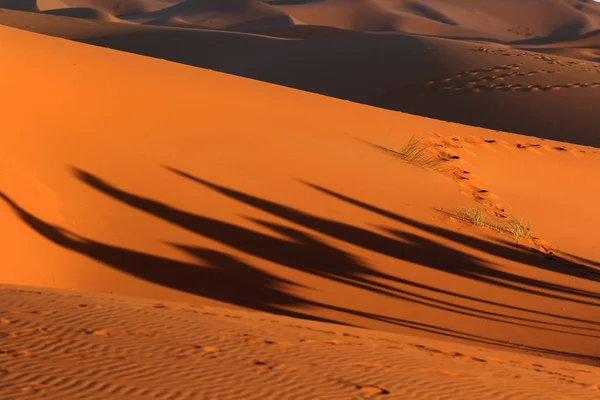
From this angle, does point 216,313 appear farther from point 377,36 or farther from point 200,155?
point 377,36

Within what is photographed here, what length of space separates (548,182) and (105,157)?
7.38 meters

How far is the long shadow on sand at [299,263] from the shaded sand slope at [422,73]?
18.6 metres

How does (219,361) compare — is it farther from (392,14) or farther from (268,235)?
(392,14)

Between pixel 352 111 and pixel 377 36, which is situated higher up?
pixel 377 36

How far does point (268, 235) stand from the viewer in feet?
34.2

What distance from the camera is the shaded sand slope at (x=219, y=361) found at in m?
4.35

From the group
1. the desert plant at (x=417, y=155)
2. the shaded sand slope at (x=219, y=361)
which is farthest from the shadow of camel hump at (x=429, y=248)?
the shaded sand slope at (x=219, y=361)

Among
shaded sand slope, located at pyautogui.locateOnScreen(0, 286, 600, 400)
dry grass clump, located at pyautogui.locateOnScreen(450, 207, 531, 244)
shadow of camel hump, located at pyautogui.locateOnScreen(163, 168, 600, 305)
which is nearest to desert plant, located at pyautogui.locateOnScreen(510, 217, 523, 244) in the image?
dry grass clump, located at pyautogui.locateOnScreen(450, 207, 531, 244)

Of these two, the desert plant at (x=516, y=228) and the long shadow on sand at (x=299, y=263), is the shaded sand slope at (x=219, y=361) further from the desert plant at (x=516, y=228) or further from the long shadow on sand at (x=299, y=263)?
the desert plant at (x=516, y=228)

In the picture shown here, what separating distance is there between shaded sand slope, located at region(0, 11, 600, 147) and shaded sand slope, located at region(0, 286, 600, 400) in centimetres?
2332

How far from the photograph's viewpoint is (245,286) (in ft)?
30.3

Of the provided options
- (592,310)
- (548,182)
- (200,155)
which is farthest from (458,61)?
(592,310)

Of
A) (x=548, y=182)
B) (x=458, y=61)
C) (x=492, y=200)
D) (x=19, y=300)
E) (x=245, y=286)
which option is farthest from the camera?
(x=458, y=61)

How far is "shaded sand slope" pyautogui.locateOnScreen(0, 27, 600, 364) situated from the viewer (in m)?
9.01
